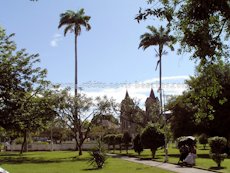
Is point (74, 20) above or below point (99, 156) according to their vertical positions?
above

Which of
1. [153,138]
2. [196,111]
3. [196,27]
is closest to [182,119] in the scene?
[196,111]

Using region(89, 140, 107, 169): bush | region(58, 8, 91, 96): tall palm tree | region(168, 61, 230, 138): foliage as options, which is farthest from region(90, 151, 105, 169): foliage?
region(58, 8, 91, 96): tall palm tree

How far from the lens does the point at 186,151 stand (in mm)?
25953

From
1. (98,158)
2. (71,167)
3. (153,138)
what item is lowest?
(71,167)

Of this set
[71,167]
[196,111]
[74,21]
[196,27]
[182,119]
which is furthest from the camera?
[74,21]

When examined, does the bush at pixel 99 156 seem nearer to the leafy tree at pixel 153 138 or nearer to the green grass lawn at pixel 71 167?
the green grass lawn at pixel 71 167

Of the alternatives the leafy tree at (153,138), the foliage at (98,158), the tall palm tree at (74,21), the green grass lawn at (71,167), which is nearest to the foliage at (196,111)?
the leafy tree at (153,138)

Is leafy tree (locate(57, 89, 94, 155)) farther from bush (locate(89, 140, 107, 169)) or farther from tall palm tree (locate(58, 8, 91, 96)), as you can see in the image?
bush (locate(89, 140, 107, 169))

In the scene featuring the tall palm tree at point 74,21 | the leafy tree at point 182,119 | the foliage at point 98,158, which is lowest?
the foliage at point 98,158

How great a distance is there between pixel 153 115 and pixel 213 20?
161 feet

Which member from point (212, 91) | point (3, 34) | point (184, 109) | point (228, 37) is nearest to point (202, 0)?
point (228, 37)

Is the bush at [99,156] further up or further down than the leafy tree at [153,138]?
further down

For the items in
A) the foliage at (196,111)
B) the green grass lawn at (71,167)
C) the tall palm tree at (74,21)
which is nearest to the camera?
the green grass lawn at (71,167)

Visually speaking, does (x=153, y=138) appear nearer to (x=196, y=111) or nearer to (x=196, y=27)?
(x=196, y=111)
